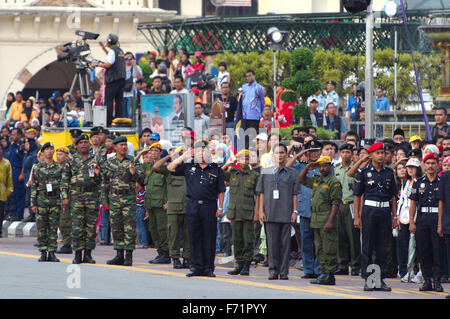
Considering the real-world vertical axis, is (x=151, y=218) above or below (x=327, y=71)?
below

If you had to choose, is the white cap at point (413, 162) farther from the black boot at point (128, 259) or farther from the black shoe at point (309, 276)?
the black boot at point (128, 259)

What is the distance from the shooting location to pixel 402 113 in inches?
982

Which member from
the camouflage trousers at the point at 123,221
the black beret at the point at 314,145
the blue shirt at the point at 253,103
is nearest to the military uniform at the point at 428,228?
the black beret at the point at 314,145

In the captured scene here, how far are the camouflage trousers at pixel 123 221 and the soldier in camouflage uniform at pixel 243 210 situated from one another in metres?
1.45

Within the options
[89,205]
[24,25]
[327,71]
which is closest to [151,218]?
[89,205]

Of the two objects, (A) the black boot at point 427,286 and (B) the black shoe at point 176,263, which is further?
(B) the black shoe at point 176,263

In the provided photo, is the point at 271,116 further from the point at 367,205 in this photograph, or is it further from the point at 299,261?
the point at 367,205

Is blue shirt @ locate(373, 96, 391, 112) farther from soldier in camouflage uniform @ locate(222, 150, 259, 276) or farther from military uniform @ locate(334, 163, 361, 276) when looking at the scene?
soldier in camouflage uniform @ locate(222, 150, 259, 276)

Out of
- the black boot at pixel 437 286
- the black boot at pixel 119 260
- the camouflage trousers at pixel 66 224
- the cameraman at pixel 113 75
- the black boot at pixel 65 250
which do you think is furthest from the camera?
the cameraman at pixel 113 75

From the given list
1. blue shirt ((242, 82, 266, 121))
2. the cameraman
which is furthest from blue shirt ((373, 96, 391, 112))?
the cameraman

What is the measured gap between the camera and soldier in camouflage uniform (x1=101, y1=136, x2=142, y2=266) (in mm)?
17922

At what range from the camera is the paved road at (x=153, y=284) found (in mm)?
14484

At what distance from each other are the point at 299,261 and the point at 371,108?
304 cm

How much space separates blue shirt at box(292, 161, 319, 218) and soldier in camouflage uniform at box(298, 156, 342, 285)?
642mm
